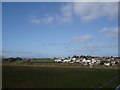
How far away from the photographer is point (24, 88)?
65.2ft

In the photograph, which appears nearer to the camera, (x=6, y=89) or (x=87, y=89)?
(x=6, y=89)

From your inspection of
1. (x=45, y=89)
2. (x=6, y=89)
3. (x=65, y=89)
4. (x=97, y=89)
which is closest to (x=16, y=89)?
(x=6, y=89)

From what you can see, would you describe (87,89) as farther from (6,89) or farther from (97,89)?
(6,89)

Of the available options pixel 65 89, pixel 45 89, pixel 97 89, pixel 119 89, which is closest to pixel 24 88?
pixel 45 89

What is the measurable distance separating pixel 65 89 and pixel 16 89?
5258mm

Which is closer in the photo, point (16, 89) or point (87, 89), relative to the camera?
point (16, 89)

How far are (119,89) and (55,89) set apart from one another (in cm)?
666

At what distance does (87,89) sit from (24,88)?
701 cm

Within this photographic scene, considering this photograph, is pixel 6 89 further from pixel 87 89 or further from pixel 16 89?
pixel 87 89

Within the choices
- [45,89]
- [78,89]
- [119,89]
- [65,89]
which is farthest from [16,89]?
[119,89]

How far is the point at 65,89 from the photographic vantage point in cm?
1986

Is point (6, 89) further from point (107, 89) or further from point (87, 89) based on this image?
point (107, 89)

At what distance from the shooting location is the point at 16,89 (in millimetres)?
19094

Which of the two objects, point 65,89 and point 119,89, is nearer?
point 119,89
